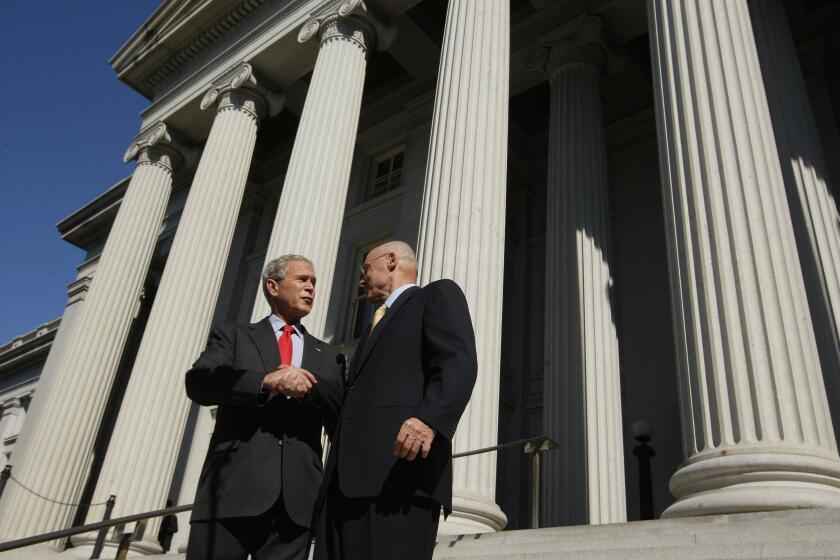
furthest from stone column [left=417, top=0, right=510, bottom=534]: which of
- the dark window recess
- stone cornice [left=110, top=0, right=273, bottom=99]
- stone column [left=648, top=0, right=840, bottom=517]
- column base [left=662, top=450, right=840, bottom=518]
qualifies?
the dark window recess

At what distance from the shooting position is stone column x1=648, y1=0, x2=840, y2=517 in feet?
19.2

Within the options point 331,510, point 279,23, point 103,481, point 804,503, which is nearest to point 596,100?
point 279,23

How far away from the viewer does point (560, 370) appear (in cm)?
1260

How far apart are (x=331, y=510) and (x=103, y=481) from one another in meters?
11.8

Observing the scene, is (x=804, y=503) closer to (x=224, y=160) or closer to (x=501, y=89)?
(x=501, y=89)

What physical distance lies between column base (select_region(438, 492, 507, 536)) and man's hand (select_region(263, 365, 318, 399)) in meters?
4.28

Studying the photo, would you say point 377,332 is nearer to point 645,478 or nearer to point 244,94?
point 645,478

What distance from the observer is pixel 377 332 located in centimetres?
352

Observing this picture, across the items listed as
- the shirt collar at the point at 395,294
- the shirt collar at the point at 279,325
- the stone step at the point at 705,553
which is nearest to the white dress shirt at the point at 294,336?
the shirt collar at the point at 279,325

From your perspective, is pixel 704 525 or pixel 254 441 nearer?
pixel 254 441

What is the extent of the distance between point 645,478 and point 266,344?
10.3 meters

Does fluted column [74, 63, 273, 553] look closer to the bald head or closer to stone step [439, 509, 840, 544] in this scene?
stone step [439, 509, 840, 544]

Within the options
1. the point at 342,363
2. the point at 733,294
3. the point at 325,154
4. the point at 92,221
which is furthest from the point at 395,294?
the point at 92,221

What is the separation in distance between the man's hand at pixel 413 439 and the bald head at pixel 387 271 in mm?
995
